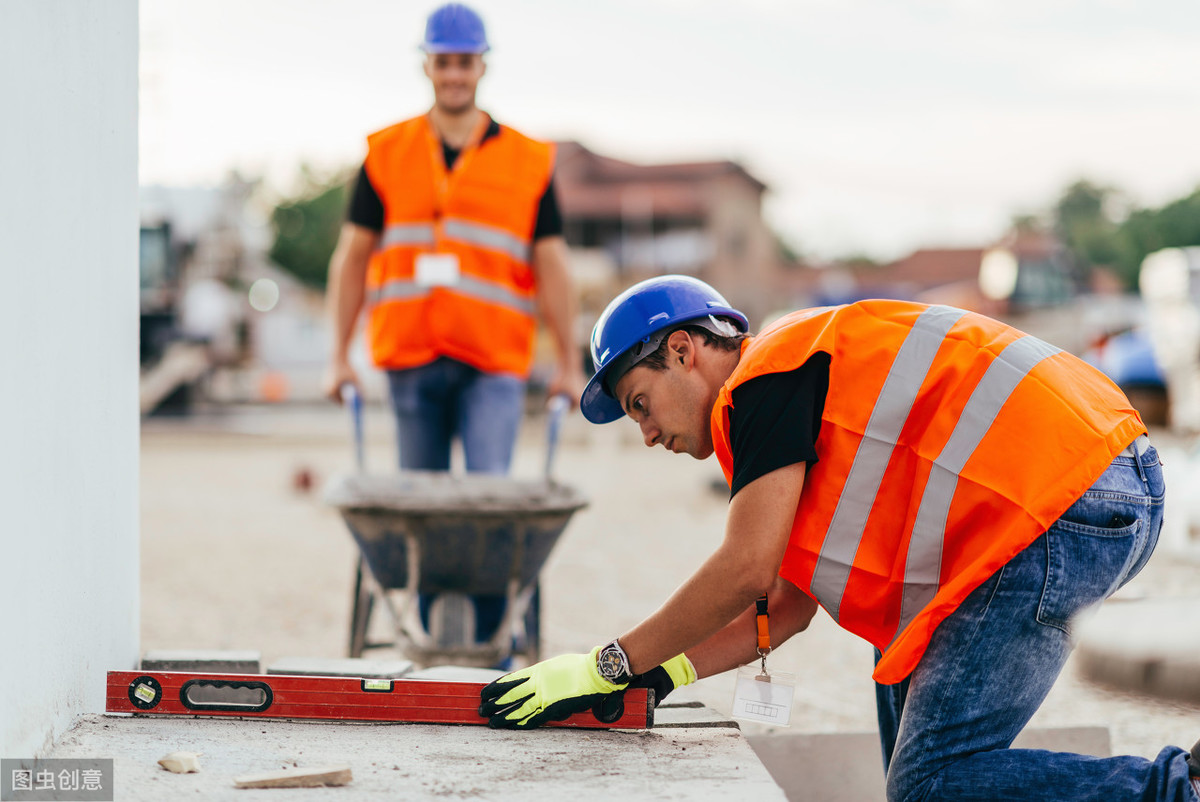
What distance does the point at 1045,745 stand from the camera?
3.01 metres

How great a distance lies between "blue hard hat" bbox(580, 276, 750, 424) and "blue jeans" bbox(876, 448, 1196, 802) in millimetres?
733

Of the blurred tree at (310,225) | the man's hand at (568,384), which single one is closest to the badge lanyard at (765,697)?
the man's hand at (568,384)

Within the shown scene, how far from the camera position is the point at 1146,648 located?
13.6 feet

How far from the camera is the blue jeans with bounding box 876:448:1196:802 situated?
6.61ft

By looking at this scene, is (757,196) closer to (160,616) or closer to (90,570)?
(160,616)

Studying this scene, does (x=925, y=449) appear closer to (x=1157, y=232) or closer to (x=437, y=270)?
(x=437, y=270)

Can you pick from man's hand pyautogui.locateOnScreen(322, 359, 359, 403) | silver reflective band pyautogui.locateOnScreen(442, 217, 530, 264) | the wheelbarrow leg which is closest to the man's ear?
silver reflective band pyautogui.locateOnScreen(442, 217, 530, 264)

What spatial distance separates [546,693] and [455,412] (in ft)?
5.82

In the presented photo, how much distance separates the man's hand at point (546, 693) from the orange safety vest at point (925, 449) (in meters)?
0.51

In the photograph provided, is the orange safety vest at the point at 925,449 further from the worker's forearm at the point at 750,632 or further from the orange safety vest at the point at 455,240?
the orange safety vest at the point at 455,240

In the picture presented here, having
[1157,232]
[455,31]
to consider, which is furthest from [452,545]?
[1157,232]

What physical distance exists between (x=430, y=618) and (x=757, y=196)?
134 feet

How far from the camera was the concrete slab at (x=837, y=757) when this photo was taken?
2.98m

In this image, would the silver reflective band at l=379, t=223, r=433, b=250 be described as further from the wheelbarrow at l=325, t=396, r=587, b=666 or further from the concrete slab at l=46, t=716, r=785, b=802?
the concrete slab at l=46, t=716, r=785, b=802
